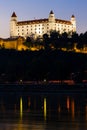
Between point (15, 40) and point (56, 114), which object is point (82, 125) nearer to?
point (56, 114)

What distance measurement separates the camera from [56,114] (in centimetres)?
5716

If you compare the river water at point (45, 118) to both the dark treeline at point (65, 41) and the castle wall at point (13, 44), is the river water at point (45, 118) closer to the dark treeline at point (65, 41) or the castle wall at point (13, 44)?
the dark treeline at point (65, 41)

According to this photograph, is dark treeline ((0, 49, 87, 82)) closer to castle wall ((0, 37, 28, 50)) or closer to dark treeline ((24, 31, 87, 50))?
dark treeline ((24, 31, 87, 50))

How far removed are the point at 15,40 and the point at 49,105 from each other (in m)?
114

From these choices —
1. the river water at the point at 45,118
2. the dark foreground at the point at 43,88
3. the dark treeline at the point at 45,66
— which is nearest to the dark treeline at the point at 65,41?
the dark treeline at the point at 45,66

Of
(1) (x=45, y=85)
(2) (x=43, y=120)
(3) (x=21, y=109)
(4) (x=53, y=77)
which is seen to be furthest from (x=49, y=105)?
(4) (x=53, y=77)

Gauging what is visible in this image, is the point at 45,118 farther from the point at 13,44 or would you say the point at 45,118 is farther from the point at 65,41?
the point at 13,44

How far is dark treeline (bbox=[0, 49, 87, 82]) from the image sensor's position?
122m

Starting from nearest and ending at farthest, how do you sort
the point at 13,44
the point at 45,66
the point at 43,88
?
the point at 43,88 < the point at 45,66 < the point at 13,44

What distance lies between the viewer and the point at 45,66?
128 m

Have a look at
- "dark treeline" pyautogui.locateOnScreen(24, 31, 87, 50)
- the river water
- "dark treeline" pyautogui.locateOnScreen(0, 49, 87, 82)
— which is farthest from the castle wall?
the river water

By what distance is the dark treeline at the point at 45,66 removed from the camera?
400ft

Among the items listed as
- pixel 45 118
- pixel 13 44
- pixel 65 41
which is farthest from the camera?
pixel 13 44

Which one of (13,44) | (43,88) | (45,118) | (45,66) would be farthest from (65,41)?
(45,118)
